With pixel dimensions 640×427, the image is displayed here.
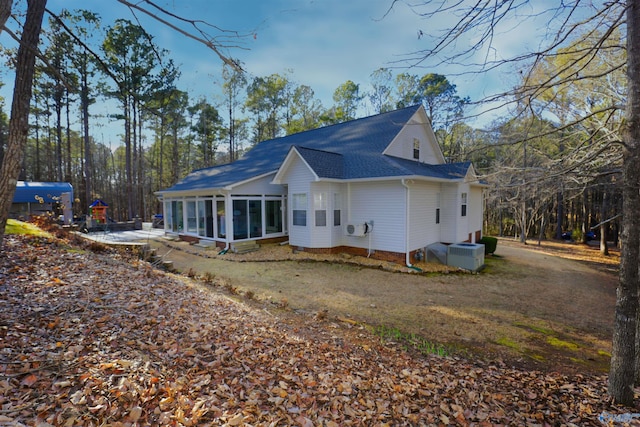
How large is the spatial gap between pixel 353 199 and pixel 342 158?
7.07 ft

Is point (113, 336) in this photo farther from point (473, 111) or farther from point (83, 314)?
point (473, 111)

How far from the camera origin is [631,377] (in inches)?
115

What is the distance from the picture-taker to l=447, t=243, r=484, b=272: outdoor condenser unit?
994 centimetres

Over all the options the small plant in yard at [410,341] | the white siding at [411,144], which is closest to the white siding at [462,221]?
the white siding at [411,144]

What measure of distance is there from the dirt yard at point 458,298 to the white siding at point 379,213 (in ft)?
2.55

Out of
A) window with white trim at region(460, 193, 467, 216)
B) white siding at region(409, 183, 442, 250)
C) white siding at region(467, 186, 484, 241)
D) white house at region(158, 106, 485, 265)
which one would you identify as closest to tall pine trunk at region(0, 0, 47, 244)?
white house at region(158, 106, 485, 265)

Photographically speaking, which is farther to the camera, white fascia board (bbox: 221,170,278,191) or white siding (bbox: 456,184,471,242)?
white siding (bbox: 456,184,471,242)

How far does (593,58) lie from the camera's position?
319 centimetres

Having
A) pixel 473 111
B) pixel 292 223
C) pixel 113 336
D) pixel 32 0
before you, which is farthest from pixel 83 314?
pixel 292 223

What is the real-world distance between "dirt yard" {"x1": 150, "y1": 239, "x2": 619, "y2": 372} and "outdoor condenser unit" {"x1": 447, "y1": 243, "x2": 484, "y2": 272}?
0.41 metres

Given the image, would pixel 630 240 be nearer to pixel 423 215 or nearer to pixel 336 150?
pixel 423 215

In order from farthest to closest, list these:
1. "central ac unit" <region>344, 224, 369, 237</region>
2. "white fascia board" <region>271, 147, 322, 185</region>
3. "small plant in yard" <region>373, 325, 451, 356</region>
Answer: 1. "white fascia board" <region>271, 147, 322, 185</region>
2. "central ac unit" <region>344, 224, 369, 237</region>
3. "small plant in yard" <region>373, 325, 451, 356</region>

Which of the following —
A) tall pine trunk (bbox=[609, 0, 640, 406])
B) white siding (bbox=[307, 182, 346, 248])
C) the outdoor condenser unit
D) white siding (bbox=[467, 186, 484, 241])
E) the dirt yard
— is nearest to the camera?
tall pine trunk (bbox=[609, 0, 640, 406])

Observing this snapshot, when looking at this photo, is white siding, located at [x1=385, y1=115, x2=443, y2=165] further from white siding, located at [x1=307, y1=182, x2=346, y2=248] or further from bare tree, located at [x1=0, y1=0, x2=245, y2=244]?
bare tree, located at [x1=0, y1=0, x2=245, y2=244]
